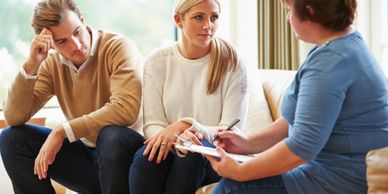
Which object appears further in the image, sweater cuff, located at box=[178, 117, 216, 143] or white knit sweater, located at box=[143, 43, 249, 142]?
white knit sweater, located at box=[143, 43, 249, 142]

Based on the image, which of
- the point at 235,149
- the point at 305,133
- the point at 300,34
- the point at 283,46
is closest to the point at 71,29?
the point at 235,149

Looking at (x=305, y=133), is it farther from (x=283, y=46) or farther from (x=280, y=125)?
(x=283, y=46)

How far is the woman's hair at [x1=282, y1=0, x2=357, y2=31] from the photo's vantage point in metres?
1.16

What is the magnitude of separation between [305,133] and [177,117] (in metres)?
0.80

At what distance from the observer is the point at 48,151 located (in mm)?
1751

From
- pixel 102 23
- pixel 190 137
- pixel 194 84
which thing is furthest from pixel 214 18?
pixel 102 23

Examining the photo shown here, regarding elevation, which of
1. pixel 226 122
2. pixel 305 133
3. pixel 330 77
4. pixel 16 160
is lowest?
pixel 16 160

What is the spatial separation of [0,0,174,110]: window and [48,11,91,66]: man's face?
3.96ft

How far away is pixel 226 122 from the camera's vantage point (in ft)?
5.76

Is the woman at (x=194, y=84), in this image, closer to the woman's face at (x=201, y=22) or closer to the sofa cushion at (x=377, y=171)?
the woman's face at (x=201, y=22)

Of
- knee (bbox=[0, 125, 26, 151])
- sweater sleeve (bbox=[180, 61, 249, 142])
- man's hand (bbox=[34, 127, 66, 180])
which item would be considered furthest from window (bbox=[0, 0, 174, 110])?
sweater sleeve (bbox=[180, 61, 249, 142])

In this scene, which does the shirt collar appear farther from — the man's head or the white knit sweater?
the white knit sweater

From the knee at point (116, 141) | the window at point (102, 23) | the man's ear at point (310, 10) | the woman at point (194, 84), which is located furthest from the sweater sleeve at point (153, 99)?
the window at point (102, 23)

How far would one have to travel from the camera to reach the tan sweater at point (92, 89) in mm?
1799
